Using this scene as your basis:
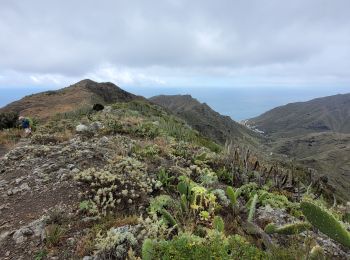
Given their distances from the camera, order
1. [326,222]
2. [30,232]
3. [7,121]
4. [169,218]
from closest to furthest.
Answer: [326,222], [30,232], [169,218], [7,121]

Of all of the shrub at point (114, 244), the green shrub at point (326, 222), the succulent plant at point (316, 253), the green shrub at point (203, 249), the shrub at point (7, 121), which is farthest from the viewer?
the shrub at point (7, 121)

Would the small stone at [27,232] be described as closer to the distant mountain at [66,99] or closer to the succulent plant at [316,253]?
the succulent plant at [316,253]

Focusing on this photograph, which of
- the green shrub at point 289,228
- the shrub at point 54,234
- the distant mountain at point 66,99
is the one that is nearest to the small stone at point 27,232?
the shrub at point 54,234

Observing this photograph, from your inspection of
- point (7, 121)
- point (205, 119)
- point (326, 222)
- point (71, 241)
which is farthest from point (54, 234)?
point (205, 119)

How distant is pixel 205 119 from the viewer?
4437 inches

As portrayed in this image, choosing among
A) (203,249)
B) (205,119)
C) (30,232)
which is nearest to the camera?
(203,249)

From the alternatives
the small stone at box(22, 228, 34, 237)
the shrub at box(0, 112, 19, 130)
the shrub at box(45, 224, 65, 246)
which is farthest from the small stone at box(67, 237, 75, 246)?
the shrub at box(0, 112, 19, 130)

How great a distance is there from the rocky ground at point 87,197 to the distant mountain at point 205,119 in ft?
190

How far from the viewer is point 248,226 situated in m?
7.02

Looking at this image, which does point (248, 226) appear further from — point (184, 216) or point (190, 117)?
point (190, 117)

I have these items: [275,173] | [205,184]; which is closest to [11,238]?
[205,184]

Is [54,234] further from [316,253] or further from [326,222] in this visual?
[326,222]

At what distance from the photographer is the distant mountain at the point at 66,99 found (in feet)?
125

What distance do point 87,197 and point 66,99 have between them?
133ft
